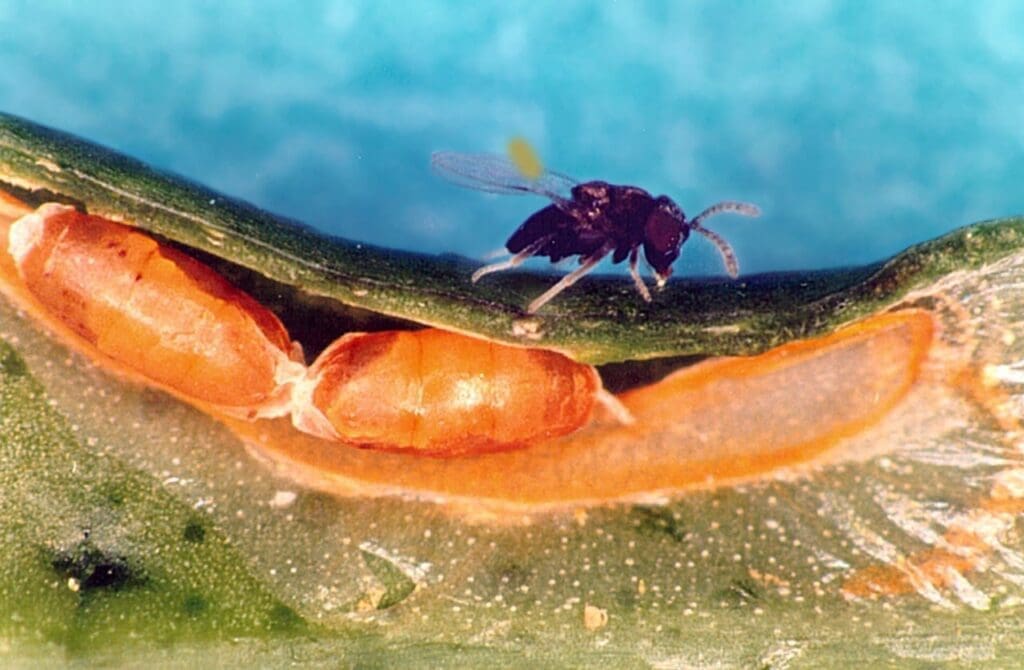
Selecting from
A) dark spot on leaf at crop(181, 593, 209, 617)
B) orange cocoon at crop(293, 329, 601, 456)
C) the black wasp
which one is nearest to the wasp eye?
the black wasp

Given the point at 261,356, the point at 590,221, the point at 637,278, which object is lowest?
the point at 261,356

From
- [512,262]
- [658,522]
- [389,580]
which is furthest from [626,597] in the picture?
[512,262]

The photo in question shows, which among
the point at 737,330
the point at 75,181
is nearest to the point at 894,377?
the point at 737,330

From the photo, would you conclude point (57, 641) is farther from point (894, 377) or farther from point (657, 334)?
point (894, 377)

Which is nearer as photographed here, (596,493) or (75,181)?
(75,181)

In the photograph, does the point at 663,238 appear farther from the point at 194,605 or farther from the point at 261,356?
the point at 194,605

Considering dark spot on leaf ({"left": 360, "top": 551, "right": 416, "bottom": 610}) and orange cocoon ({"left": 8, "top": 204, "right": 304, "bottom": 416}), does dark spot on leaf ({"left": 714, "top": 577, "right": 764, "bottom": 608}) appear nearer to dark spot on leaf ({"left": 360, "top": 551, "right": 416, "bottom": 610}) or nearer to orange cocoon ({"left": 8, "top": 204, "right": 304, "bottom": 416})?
dark spot on leaf ({"left": 360, "top": 551, "right": 416, "bottom": 610})
